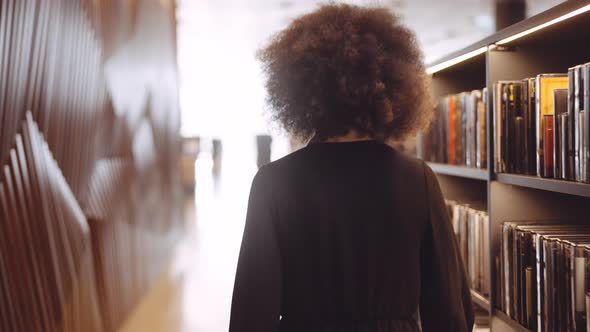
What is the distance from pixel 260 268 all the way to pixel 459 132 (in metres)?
1.68

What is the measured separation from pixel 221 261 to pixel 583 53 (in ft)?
11.2

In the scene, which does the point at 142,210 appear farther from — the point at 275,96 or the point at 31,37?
the point at 275,96

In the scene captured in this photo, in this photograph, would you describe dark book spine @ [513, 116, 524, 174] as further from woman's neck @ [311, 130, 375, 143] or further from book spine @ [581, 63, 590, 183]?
woman's neck @ [311, 130, 375, 143]

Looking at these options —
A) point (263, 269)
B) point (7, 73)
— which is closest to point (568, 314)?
point (263, 269)

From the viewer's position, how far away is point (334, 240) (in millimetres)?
1002

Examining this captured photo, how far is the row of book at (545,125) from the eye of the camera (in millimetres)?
1413

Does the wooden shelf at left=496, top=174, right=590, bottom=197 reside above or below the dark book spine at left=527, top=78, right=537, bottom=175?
below

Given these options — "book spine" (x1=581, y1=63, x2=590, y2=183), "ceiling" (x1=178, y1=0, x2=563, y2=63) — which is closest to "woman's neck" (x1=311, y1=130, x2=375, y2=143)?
"book spine" (x1=581, y1=63, x2=590, y2=183)

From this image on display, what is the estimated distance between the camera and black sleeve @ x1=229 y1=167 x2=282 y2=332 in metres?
0.99

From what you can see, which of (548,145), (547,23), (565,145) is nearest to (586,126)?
(565,145)

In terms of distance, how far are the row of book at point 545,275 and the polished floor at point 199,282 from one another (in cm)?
168

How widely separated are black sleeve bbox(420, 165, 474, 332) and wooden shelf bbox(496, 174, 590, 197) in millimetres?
555

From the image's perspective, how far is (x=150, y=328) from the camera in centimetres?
296

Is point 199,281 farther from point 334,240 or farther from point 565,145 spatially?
point 334,240
